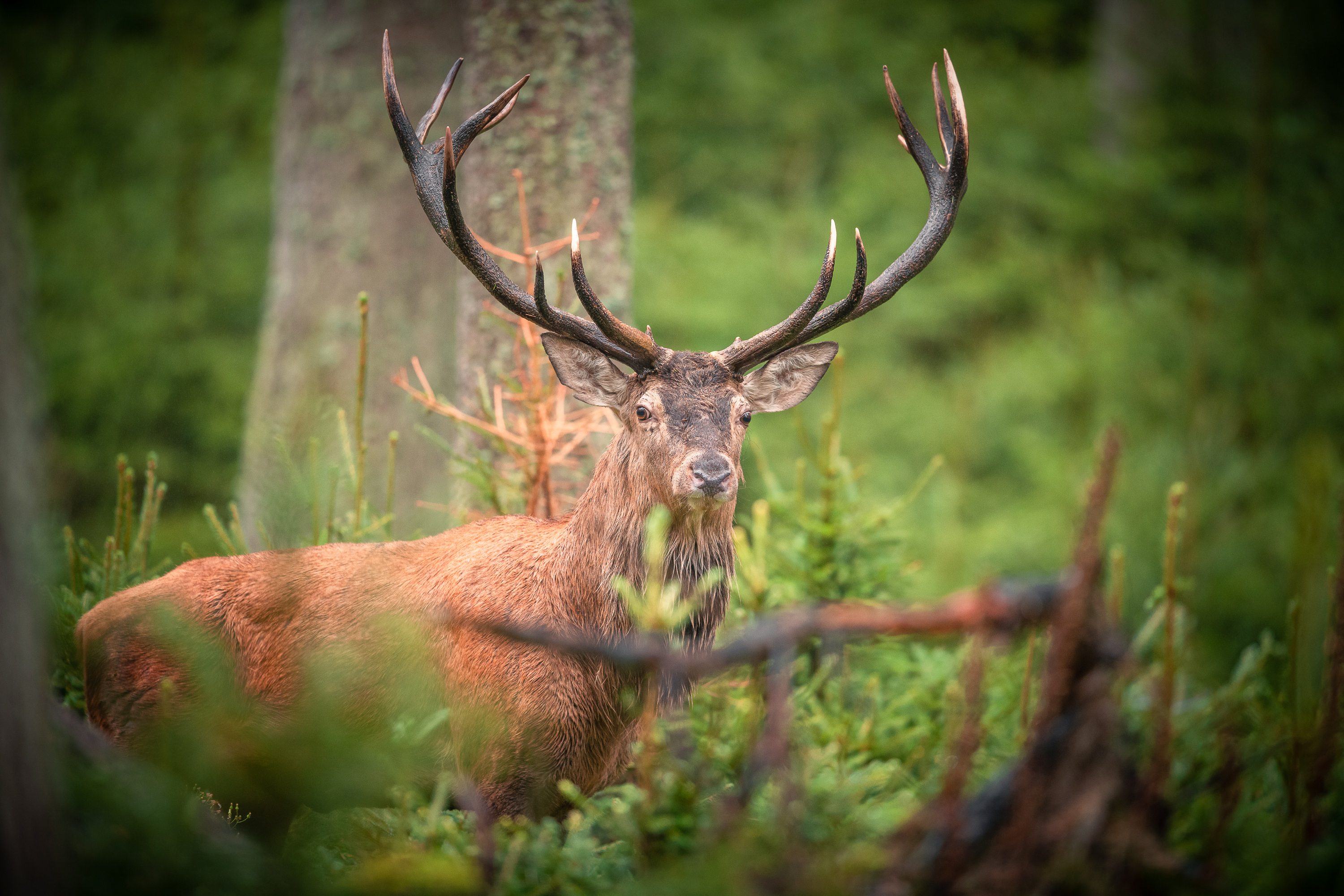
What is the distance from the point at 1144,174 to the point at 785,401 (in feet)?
29.3

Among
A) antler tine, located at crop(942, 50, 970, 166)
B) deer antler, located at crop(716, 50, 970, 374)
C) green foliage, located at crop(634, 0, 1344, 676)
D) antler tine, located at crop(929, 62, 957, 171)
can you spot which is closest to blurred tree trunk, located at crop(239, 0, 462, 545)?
green foliage, located at crop(634, 0, 1344, 676)

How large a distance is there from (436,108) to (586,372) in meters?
1.25

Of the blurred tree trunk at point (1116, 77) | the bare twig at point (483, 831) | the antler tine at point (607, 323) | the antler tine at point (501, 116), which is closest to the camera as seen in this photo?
the bare twig at point (483, 831)

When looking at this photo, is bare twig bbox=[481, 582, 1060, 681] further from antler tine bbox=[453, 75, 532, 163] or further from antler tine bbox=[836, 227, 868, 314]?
antler tine bbox=[453, 75, 532, 163]

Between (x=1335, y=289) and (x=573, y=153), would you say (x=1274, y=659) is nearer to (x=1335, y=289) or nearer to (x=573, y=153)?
(x=1335, y=289)

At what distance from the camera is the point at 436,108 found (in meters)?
3.94

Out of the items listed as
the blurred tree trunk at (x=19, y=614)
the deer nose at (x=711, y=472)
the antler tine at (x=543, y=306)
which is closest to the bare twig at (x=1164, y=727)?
the deer nose at (x=711, y=472)

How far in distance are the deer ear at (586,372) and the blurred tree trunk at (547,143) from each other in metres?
1.16

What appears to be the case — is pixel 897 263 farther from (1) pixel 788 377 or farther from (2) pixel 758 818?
(2) pixel 758 818

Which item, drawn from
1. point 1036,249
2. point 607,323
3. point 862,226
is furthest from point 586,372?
point 1036,249

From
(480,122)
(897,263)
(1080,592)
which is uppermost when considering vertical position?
(480,122)

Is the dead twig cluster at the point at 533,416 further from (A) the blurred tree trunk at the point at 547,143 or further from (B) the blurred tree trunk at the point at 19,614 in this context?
(B) the blurred tree trunk at the point at 19,614

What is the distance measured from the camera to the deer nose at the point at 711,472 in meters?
3.39

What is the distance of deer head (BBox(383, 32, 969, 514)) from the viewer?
3562 millimetres
